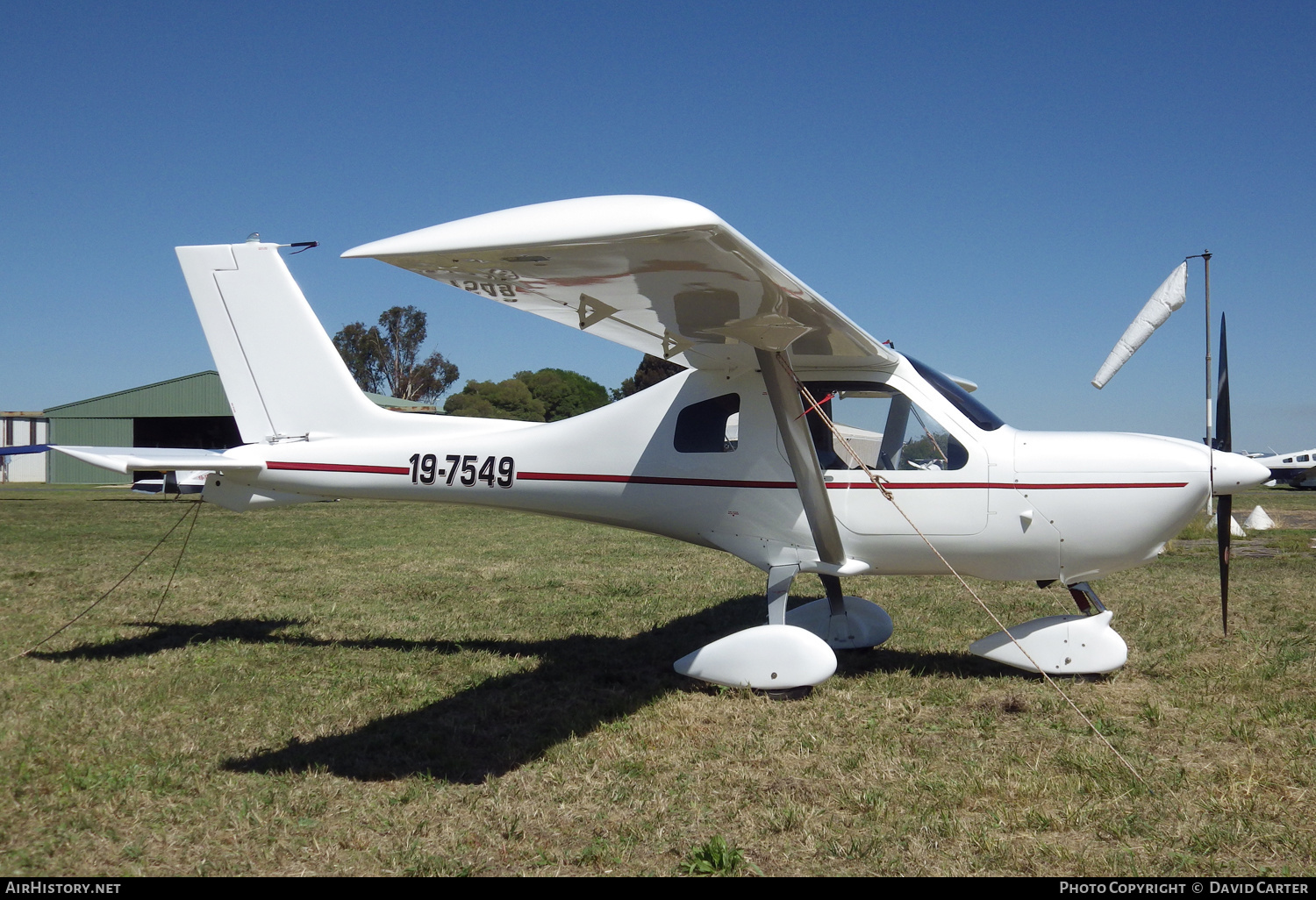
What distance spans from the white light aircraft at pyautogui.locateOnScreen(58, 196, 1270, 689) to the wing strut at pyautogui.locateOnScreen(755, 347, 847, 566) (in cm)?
1

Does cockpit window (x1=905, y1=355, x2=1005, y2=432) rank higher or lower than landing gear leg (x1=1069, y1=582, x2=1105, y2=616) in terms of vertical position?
higher

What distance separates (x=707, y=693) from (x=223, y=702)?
9.77 ft

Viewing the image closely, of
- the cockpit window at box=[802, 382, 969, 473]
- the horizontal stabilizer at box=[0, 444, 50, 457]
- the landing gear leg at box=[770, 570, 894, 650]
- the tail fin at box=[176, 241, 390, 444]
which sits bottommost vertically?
the landing gear leg at box=[770, 570, 894, 650]

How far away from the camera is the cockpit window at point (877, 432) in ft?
18.9

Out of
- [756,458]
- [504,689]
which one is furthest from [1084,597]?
[504,689]

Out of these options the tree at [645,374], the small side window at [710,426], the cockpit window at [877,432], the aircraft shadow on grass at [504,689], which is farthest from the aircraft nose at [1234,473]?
the tree at [645,374]

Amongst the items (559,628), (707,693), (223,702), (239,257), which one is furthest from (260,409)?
(707,693)

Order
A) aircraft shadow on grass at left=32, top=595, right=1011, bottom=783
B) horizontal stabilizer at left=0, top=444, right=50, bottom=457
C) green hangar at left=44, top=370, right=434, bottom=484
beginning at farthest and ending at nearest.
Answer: green hangar at left=44, top=370, right=434, bottom=484
horizontal stabilizer at left=0, top=444, right=50, bottom=457
aircraft shadow on grass at left=32, top=595, right=1011, bottom=783

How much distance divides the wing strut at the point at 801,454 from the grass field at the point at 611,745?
0.95 metres

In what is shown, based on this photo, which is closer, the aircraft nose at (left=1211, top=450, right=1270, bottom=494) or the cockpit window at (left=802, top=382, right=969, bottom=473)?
the aircraft nose at (left=1211, top=450, right=1270, bottom=494)

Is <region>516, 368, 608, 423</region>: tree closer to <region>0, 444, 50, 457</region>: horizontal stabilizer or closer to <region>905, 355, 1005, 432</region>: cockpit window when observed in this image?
<region>0, 444, 50, 457</region>: horizontal stabilizer

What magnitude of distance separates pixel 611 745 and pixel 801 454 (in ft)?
7.09

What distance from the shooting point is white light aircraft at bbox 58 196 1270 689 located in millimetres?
5359

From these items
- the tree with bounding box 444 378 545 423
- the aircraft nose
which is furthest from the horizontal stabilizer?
the tree with bounding box 444 378 545 423
